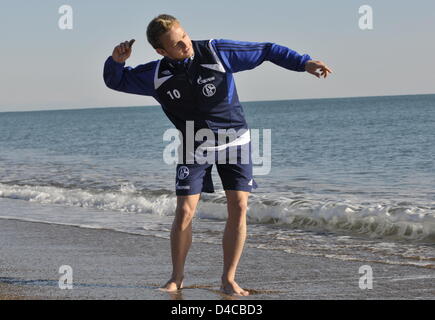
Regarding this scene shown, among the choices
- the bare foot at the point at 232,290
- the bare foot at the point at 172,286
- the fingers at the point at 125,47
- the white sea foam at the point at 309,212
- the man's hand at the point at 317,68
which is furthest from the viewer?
the white sea foam at the point at 309,212

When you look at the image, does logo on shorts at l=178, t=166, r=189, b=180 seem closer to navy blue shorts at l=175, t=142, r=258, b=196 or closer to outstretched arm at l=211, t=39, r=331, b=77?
navy blue shorts at l=175, t=142, r=258, b=196

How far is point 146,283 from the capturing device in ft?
16.7

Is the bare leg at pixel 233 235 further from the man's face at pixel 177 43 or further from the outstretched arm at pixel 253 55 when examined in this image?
the man's face at pixel 177 43

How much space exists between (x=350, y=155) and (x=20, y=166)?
10676 millimetres

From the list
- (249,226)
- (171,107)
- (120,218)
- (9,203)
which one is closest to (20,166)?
(9,203)

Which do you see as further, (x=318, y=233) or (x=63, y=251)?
(x=318, y=233)

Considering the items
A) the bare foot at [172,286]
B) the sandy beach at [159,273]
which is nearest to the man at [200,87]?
the bare foot at [172,286]

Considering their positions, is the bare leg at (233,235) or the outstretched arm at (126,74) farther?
the bare leg at (233,235)

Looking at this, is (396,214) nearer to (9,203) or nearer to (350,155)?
(9,203)

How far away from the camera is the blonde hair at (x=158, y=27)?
13.5 ft

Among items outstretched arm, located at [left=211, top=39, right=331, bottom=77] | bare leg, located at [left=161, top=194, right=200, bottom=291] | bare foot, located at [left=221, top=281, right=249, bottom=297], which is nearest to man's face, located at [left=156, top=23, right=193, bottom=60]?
outstretched arm, located at [left=211, top=39, right=331, bottom=77]

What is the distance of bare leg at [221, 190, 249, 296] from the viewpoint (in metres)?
4.46

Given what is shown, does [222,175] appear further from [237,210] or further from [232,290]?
[232,290]

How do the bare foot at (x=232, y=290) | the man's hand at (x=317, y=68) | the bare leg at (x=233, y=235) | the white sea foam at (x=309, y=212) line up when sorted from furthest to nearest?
the white sea foam at (x=309, y=212), the bare foot at (x=232, y=290), the bare leg at (x=233, y=235), the man's hand at (x=317, y=68)
